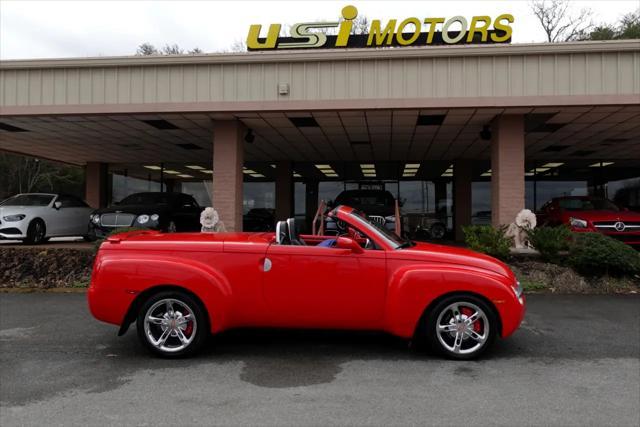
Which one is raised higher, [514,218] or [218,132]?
[218,132]

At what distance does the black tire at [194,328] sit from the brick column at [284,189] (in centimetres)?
1651

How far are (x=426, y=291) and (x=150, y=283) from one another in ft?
8.64

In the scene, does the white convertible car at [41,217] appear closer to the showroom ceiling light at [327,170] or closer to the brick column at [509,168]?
the showroom ceiling light at [327,170]

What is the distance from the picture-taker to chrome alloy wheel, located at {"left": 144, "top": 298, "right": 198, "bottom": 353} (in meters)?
4.69

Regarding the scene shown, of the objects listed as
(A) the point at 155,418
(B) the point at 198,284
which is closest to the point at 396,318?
(B) the point at 198,284

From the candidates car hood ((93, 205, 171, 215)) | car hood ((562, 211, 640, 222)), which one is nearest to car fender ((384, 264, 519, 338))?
car hood ((562, 211, 640, 222))

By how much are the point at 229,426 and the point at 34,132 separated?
14236 mm

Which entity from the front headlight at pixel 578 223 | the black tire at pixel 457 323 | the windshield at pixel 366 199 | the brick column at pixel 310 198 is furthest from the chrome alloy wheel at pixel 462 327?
the brick column at pixel 310 198

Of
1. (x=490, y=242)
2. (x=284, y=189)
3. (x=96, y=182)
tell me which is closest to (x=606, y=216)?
(x=490, y=242)

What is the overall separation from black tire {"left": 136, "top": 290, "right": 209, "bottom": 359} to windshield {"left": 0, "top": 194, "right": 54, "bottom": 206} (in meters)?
10.6

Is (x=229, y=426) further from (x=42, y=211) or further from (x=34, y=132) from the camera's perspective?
(x=34, y=132)

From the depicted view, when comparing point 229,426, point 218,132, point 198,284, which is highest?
point 218,132

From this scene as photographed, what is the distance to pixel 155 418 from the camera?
11.1 ft

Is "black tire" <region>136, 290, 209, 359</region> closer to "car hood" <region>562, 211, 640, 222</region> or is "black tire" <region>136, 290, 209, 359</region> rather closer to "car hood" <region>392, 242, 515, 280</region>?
"car hood" <region>392, 242, 515, 280</region>
